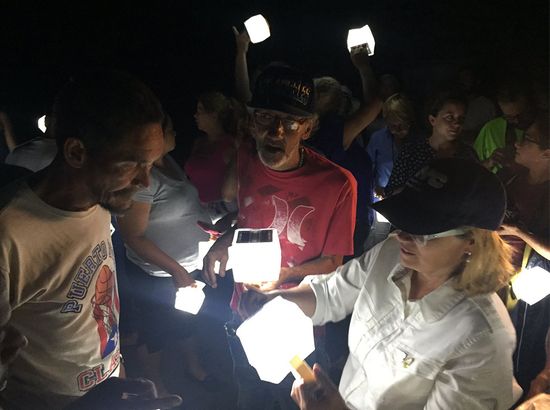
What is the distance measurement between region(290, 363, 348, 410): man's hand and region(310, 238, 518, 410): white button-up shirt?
27 cm

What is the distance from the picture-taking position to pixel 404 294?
1.69 metres

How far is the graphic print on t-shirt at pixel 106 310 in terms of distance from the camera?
171 cm

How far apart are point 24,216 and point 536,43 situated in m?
8.64

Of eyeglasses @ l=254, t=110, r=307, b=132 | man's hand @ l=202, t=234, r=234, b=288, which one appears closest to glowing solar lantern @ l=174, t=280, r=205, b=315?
man's hand @ l=202, t=234, r=234, b=288

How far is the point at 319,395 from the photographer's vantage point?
1446mm

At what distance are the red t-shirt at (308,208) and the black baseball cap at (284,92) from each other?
1.13ft

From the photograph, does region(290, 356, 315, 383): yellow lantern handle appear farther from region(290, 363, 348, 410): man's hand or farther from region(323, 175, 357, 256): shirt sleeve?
region(323, 175, 357, 256): shirt sleeve

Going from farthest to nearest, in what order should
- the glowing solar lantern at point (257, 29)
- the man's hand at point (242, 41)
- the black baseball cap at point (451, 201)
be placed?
the glowing solar lantern at point (257, 29) < the man's hand at point (242, 41) < the black baseball cap at point (451, 201)

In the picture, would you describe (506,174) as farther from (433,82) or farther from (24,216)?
(433,82)

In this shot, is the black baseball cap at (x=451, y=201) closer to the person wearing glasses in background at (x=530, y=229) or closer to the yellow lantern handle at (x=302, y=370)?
the yellow lantern handle at (x=302, y=370)

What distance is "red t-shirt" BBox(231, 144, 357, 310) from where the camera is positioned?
2.42m


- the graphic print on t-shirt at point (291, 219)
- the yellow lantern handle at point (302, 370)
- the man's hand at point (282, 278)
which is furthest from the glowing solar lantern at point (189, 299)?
the yellow lantern handle at point (302, 370)

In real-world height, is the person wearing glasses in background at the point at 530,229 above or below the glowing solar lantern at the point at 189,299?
above

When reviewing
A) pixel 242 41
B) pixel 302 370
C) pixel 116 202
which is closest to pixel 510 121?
pixel 242 41
